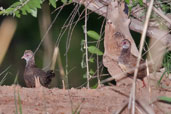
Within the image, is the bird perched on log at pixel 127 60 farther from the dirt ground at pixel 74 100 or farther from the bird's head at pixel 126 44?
the dirt ground at pixel 74 100

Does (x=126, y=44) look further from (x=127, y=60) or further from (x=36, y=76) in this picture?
(x=36, y=76)

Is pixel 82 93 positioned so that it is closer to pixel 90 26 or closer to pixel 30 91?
pixel 30 91

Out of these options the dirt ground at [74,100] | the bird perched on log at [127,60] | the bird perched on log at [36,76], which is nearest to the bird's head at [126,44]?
the bird perched on log at [127,60]

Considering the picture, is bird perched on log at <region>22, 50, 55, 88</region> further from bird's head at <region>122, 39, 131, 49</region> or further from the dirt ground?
the dirt ground

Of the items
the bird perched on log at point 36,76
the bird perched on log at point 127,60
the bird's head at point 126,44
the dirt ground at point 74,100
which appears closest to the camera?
the dirt ground at point 74,100

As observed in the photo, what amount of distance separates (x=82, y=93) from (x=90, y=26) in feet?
22.3

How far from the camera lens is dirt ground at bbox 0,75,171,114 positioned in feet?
12.7

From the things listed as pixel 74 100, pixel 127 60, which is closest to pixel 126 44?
pixel 127 60

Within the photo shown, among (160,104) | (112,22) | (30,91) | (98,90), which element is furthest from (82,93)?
(112,22)

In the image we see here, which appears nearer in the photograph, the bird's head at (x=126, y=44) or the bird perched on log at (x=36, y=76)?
the bird's head at (x=126, y=44)

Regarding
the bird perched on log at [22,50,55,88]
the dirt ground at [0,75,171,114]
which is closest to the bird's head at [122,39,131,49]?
the dirt ground at [0,75,171,114]

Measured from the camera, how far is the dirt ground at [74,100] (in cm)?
387

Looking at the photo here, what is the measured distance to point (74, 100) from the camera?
4129 mm

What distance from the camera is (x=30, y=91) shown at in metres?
4.44
